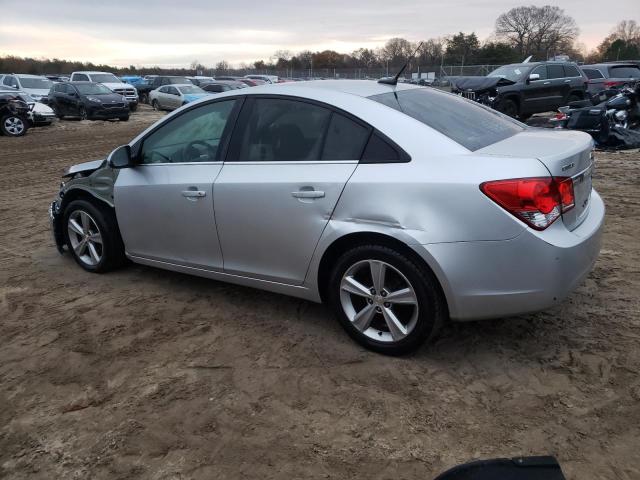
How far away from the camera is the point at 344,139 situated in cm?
342

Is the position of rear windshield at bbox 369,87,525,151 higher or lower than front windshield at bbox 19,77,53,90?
higher

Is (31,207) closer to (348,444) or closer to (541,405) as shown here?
(348,444)

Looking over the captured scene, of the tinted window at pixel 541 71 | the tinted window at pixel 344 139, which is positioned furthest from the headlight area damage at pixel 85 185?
the tinted window at pixel 541 71

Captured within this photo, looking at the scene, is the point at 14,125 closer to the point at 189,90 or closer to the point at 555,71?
the point at 189,90

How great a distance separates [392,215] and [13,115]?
17.4 meters

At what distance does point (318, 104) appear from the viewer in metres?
3.59

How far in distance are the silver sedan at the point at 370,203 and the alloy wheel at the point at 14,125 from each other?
49.5 ft

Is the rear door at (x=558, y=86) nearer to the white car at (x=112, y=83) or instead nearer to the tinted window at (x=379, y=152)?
the tinted window at (x=379, y=152)

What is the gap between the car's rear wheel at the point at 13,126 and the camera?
55.7 feet

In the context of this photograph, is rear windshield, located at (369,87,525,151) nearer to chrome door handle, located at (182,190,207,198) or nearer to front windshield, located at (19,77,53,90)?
chrome door handle, located at (182,190,207,198)

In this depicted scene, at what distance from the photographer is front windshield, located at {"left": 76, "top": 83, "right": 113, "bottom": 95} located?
21906 millimetres

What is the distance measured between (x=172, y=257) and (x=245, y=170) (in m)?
1.04

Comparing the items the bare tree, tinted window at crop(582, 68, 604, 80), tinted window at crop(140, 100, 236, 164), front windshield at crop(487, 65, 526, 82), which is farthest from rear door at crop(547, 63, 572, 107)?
the bare tree

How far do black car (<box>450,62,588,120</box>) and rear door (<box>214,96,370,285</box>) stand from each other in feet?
41.3
